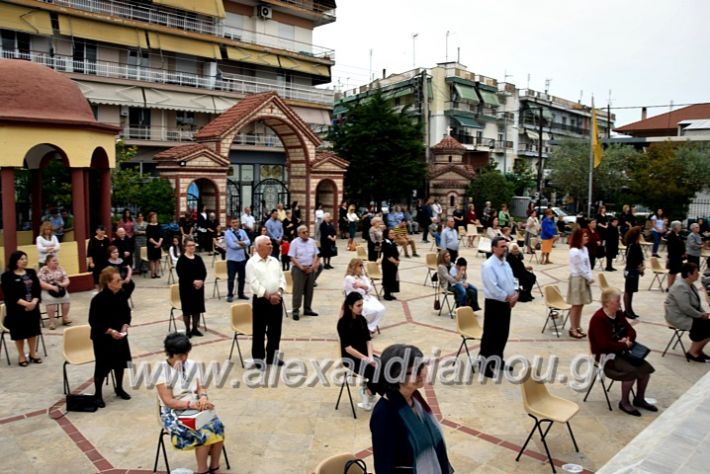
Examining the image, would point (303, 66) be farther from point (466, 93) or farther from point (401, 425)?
point (401, 425)

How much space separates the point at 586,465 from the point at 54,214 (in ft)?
46.2

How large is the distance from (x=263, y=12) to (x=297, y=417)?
34.4 meters

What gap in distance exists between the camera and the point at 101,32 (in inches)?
1178

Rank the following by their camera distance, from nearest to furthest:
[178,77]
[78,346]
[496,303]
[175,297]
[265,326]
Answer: [78,346]
[496,303]
[265,326]
[175,297]
[178,77]

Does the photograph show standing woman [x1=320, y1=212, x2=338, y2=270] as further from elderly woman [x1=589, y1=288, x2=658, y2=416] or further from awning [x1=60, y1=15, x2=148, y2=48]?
awning [x1=60, y1=15, x2=148, y2=48]

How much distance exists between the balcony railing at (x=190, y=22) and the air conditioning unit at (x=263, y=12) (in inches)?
45.1

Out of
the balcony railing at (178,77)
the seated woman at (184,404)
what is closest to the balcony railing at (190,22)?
the balcony railing at (178,77)

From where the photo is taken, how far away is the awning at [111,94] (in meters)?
28.9

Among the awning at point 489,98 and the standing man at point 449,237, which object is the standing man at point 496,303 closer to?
the standing man at point 449,237

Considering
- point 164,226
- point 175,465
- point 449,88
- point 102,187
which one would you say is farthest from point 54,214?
point 449,88

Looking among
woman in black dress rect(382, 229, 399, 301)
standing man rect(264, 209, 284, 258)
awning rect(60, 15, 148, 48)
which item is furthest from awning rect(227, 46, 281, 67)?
woman in black dress rect(382, 229, 399, 301)

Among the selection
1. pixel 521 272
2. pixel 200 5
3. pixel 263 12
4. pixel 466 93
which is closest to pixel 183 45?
pixel 200 5

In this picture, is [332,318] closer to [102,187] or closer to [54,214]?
[102,187]

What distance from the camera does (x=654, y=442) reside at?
560 cm
